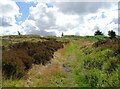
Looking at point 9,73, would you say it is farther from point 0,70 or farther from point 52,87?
point 52,87

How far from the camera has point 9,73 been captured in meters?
17.2

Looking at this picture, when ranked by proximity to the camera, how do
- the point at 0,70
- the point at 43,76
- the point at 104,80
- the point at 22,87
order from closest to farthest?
the point at 22,87 → the point at 104,80 → the point at 0,70 → the point at 43,76

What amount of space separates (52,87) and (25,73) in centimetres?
323

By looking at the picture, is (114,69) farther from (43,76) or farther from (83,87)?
(43,76)

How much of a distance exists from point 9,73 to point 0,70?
26.4 inches

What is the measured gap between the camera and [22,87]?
15.2 m

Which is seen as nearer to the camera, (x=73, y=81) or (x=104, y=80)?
(x=104, y=80)

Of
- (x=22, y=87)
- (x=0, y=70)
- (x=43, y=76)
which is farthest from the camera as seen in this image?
(x=43, y=76)

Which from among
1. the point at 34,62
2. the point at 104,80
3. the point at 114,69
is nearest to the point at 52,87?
the point at 104,80

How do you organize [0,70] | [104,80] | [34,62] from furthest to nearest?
[34,62] < [0,70] < [104,80]

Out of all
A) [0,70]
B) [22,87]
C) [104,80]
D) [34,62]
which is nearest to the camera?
[22,87]

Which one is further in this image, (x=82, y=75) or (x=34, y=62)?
(x=34, y=62)

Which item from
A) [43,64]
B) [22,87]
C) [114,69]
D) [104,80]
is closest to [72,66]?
[43,64]

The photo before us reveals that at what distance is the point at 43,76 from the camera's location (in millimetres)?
18641
